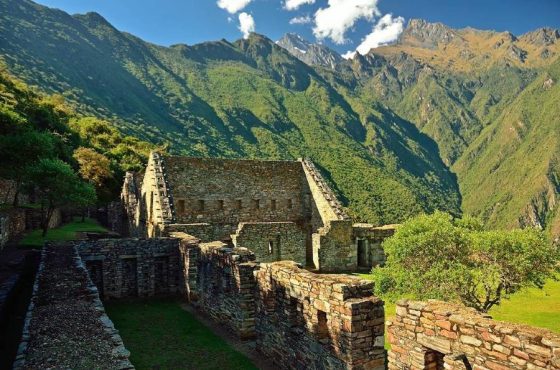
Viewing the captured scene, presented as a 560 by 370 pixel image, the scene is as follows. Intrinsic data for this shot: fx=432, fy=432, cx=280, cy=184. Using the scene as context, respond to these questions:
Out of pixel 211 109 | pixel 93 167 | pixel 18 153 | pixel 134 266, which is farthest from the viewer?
pixel 211 109

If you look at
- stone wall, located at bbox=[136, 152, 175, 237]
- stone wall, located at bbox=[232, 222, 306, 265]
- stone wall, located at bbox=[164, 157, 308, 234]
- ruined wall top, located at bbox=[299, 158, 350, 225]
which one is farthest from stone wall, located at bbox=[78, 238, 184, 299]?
ruined wall top, located at bbox=[299, 158, 350, 225]

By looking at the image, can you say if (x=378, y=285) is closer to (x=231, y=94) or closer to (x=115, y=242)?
(x=115, y=242)

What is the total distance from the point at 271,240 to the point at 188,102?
392ft

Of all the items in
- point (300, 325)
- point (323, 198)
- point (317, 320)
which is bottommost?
point (300, 325)

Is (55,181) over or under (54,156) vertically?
under

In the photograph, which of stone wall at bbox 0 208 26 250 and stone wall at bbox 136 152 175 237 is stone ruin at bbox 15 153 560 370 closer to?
stone wall at bbox 136 152 175 237

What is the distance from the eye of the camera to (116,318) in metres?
15.0

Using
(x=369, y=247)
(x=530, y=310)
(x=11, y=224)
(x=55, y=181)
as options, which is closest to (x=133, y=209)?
(x=55, y=181)

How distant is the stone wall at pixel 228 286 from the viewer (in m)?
12.6

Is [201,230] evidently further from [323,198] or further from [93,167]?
[93,167]

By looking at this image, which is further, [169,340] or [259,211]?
[259,211]

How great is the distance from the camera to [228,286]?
13.5m

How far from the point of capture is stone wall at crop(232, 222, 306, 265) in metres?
22.9

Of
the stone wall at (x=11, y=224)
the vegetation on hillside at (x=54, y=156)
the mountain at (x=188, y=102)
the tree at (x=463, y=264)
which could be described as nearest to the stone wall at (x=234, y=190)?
the vegetation on hillside at (x=54, y=156)
